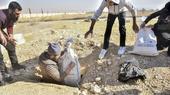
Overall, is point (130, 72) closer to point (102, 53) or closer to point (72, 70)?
point (72, 70)

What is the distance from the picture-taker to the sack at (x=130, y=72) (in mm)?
7113

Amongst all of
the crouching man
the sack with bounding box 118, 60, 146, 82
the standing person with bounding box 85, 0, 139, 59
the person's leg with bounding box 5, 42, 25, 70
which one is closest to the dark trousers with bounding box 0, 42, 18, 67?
the person's leg with bounding box 5, 42, 25, 70

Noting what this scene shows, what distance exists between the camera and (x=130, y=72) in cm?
712

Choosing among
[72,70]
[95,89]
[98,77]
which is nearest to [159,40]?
[98,77]

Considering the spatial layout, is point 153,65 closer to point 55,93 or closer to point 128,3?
point 128,3

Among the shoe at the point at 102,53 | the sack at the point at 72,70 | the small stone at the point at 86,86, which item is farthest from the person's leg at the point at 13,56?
the small stone at the point at 86,86

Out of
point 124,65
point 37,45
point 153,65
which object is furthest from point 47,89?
point 37,45

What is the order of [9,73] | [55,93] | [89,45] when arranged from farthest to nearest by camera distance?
[89,45], [9,73], [55,93]

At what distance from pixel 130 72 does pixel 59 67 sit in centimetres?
124

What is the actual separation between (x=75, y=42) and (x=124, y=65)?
2.34 meters

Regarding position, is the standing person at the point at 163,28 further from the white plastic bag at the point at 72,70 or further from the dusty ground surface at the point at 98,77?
the white plastic bag at the point at 72,70

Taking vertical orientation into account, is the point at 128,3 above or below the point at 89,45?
above

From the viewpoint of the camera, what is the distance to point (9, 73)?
8.21 m

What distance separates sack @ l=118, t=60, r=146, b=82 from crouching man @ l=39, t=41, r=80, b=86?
767 mm
